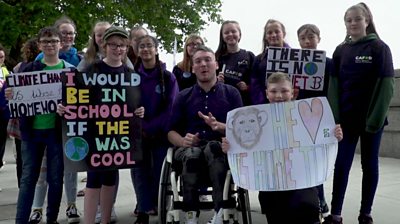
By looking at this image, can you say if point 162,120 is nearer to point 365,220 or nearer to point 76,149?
point 76,149

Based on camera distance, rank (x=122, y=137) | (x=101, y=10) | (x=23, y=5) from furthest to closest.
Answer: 1. (x=101, y=10)
2. (x=23, y=5)
3. (x=122, y=137)

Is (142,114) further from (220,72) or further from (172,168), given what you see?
(220,72)

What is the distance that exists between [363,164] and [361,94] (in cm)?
58

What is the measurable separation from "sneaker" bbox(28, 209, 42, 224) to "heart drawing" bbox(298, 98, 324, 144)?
2475mm

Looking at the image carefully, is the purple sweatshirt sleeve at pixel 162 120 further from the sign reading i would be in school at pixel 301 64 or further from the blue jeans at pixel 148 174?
the sign reading i would be in school at pixel 301 64

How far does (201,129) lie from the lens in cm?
371

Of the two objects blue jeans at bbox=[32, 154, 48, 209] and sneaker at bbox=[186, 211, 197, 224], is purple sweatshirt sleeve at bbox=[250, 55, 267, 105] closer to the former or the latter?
sneaker at bbox=[186, 211, 197, 224]

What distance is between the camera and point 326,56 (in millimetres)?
4262

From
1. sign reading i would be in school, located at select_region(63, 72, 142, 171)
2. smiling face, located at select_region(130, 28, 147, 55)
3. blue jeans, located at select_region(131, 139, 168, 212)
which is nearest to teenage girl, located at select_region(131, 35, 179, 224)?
blue jeans, located at select_region(131, 139, 168, 212)

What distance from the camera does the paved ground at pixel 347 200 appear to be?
454 cm

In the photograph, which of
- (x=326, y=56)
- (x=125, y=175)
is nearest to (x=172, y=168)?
(x=326, y=56)

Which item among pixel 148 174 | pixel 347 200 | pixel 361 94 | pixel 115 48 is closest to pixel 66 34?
pixel 115 48

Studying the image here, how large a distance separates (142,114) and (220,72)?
104 cm

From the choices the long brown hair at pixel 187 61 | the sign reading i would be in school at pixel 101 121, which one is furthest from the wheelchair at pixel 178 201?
the long brown hair at pixel 187 61
